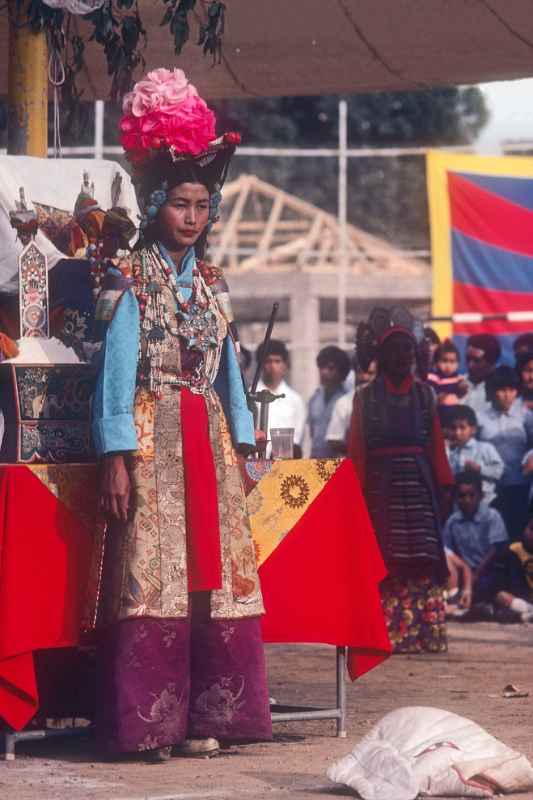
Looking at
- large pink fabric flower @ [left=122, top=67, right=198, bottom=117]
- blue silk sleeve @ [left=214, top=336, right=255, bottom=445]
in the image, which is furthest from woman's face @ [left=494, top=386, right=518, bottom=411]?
large pink fabric flower @ [left=122, top=67, right=198, bottom=117]

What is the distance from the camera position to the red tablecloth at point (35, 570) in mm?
5656

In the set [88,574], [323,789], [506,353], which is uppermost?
[506,353]

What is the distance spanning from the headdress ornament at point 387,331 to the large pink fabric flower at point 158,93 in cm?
383

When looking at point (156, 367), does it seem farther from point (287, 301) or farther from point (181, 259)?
point (287, 301)

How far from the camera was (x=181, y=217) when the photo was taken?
591 centimetres

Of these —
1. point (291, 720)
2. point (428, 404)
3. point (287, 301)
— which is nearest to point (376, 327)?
point (428, 404)

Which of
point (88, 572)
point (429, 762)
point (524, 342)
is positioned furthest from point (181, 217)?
point (524, 342)

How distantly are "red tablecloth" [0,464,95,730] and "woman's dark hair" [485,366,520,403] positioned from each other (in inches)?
255

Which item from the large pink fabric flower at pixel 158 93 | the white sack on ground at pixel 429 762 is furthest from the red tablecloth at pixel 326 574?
the large pink fabric flower at pixel 158 93

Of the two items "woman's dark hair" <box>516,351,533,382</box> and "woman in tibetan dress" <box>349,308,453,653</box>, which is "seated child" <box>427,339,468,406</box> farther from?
"woman in tibetan dress" <box>349,308,453,653</box>

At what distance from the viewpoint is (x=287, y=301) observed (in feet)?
85.9

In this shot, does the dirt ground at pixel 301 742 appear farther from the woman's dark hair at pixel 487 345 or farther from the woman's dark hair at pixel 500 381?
the woman's dark hair at pixel 487 345

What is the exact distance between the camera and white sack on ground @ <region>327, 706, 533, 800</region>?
16.4ft

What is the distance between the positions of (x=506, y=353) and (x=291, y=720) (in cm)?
863
